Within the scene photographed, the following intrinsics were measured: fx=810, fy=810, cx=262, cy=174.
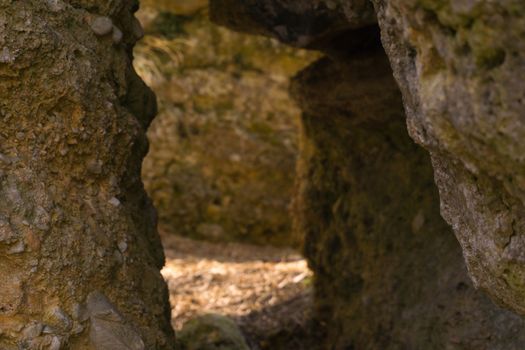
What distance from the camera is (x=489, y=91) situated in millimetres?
1056

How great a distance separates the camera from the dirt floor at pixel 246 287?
10.4 feet

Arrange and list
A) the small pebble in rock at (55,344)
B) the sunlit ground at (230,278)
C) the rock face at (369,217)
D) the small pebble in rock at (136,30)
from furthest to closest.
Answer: the sunlit ground at (230,278) < the rock face at (369,217) < the small pebble in rock at (136,30) < the small pebble in rock at (55,344)

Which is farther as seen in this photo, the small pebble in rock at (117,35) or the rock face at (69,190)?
the small pebble in rock at (117,35)

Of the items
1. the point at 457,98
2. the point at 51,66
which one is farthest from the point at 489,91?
the point at 51,66

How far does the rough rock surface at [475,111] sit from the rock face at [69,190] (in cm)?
63

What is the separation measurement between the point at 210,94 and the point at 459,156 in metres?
3.56

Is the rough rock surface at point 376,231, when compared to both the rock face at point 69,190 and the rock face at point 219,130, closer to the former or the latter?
the rock face at point 69,190

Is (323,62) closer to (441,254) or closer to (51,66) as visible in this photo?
(441,254)

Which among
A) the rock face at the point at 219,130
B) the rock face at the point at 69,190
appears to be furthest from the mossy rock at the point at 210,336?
the rock face at the point at 219,130

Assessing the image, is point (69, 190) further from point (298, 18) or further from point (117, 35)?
point (298, 18)

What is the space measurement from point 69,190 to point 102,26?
14.3 inches

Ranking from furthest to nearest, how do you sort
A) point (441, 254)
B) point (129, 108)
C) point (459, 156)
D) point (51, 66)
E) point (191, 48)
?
1. point (191, 48)
2. point (441, 254)
3. point (129, 108)
4. point (51, 66)
5. point (459, 156)

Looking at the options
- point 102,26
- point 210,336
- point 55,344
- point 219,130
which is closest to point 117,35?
point 102,26

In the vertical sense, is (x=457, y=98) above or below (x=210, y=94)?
below
